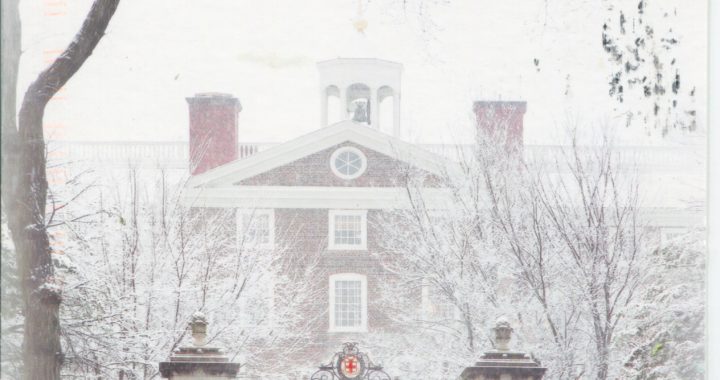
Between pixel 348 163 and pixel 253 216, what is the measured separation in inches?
27.3

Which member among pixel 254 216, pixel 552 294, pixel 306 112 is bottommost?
pixel 552 294

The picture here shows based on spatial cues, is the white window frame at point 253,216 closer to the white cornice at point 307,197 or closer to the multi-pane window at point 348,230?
the white cornice at point 307,197

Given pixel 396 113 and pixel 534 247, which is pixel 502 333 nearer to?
pixel 534 247

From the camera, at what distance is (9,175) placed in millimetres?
6707

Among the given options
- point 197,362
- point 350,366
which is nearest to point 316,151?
point 350,366

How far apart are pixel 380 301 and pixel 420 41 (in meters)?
1.64

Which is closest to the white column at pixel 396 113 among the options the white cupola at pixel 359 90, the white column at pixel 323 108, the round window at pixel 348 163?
the white cupola at pixel 359 90

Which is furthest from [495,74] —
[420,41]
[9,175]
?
[9,175]

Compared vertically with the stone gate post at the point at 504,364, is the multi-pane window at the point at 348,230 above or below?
above

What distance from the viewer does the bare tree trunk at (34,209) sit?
6.72 m

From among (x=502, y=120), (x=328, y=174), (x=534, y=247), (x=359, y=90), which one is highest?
(x=359, y=90)

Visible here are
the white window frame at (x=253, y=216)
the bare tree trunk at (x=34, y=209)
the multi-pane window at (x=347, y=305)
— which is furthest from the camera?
the white window frame at (x=253, y=216)

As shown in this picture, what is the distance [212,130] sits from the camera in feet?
23.4

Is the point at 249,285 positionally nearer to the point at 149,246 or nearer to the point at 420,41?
the point at 149,246
